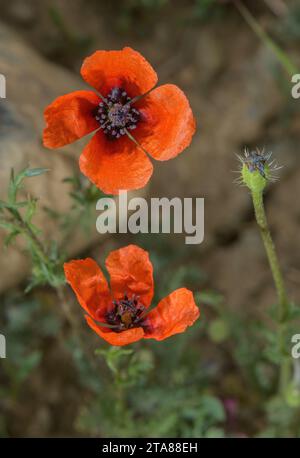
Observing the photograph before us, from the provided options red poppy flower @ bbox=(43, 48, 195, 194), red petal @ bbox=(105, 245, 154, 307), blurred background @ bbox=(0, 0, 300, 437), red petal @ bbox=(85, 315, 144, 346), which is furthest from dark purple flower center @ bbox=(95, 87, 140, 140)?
red petal @ bbox=(85, 315, 144, 346)

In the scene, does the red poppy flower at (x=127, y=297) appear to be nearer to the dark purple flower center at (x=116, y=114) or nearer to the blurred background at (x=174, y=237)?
the blurred background at (x=174, y=237)

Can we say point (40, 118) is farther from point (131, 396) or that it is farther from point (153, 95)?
point (131, 396)

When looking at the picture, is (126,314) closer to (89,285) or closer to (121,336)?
(89,285)

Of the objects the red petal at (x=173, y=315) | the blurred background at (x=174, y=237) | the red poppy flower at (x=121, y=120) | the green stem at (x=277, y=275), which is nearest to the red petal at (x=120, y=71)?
the red poppy flower at (x=121, y=120)

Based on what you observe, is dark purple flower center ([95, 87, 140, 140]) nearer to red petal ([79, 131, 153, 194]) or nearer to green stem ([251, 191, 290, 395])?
red petal ([79, 131, 153, 194])

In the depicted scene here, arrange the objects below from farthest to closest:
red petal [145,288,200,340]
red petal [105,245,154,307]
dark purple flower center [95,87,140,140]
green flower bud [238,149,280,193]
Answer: dark purple flower center [95,87,140,140] < red petal [105,245,154,307] < red petal [145,288,200,340] < green flower bud [238,149,280,193]

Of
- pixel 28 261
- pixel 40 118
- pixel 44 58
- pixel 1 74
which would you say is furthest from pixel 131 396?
pixel 44 58

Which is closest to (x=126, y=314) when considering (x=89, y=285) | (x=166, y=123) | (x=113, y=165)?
(x=89, y=285)
